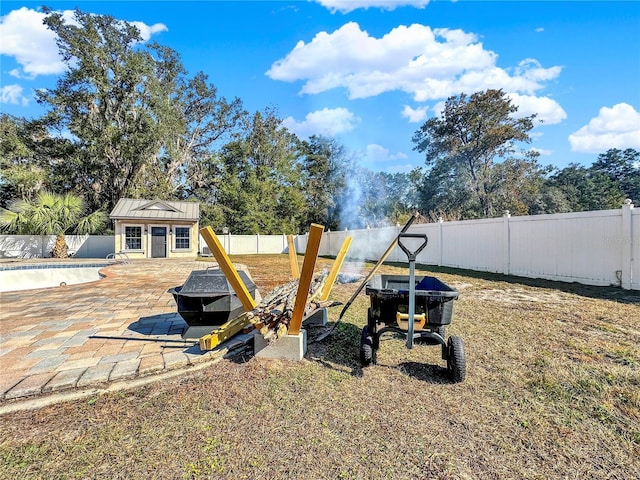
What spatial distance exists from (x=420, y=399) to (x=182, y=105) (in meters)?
29.2

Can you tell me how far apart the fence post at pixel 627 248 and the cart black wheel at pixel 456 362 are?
612 cm

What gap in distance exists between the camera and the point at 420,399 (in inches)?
96.4

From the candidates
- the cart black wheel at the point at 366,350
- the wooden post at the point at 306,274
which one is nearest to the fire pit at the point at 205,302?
the wooden post at the point at 306,274

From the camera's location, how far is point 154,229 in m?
17.1

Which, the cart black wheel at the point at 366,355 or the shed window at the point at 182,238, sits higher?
the shed window at the point at 182,238

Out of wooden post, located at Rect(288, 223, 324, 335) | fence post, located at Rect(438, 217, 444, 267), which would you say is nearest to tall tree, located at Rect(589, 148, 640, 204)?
fence post, located at Rect(438, 217, 444, 267)

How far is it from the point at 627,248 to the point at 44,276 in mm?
15344

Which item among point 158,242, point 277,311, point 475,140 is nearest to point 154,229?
point 158,242

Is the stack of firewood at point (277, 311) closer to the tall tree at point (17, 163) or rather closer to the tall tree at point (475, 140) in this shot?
the tall tree at point (475, 140)

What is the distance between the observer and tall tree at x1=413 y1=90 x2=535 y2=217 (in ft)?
69.0

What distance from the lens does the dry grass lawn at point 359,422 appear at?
1747mm

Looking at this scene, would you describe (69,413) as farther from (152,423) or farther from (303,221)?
(303,221)

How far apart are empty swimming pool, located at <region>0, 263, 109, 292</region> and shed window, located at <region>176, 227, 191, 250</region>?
19.3 feet

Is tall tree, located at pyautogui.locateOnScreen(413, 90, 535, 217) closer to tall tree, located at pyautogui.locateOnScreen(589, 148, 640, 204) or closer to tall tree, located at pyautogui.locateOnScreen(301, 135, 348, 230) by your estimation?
tall tree, located at pyautogui.locateOnScreen(301, 135, 348, 230)
